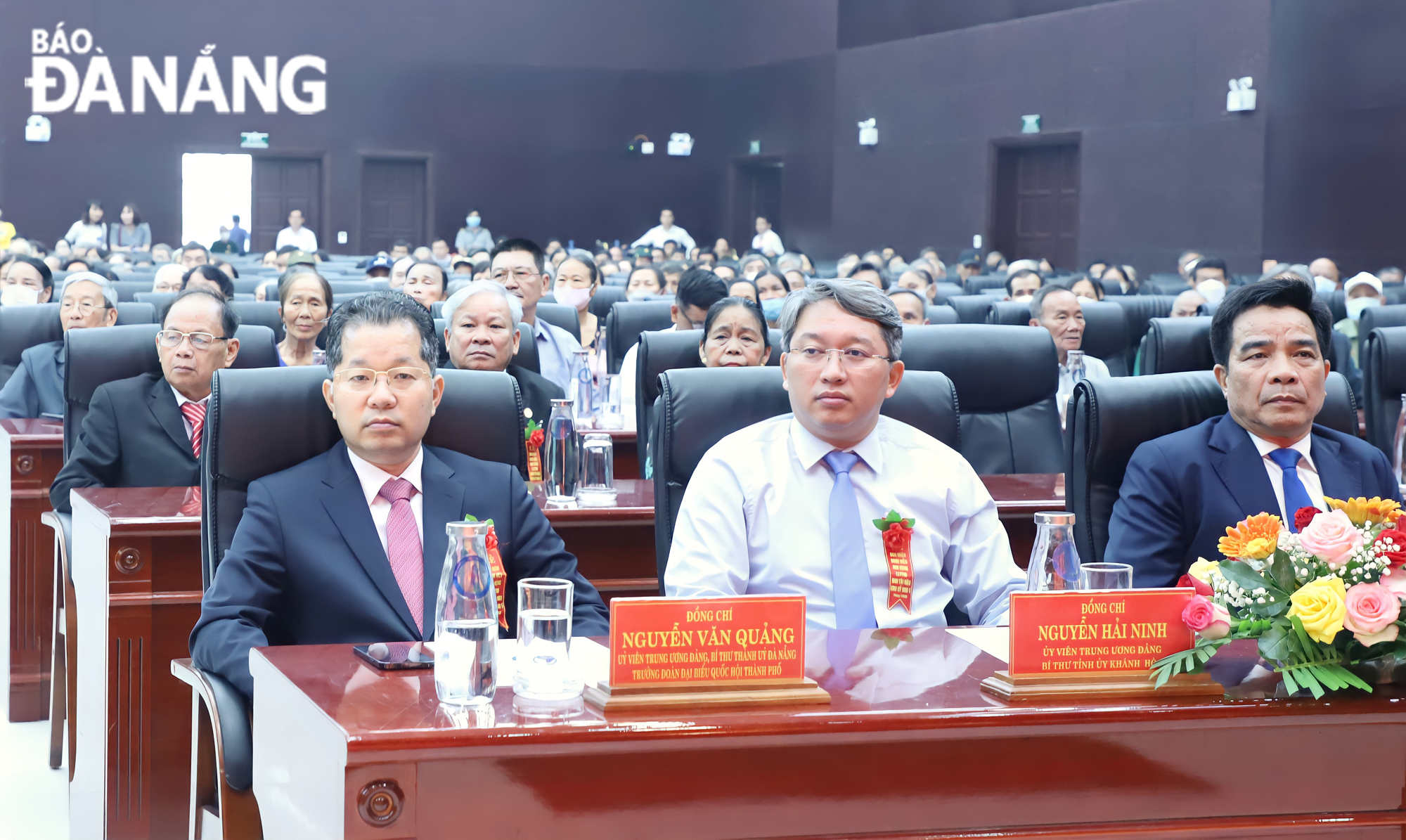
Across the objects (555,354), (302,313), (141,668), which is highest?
(302,313)

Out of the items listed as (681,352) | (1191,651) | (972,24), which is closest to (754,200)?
(972,24)

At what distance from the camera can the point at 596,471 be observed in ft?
10.8

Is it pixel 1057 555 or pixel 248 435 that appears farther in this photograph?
pixel 248 435

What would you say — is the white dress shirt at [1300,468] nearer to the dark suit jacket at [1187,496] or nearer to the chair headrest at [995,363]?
the dark suit jacket at [1187,496]

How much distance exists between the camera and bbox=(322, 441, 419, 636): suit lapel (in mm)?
2143

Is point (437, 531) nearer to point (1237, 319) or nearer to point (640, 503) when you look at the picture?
point (640, 503)

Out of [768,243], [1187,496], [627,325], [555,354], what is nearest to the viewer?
[1187,496]

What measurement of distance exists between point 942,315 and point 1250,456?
412cm

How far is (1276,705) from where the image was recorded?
60.7 inches

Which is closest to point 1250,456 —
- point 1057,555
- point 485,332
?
point 1057,555

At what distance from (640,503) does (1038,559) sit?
149cm

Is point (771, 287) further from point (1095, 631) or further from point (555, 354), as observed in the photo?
point (1095, 631)

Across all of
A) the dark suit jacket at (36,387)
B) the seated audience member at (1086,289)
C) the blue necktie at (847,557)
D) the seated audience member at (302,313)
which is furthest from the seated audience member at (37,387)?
the seated audience member at (1086,289)

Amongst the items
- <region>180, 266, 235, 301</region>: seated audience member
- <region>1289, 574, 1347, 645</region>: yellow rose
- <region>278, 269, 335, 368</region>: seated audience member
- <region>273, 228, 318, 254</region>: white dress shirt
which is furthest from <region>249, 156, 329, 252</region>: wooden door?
<region>1289, 574, 1347, 645</region>: yellow rose
